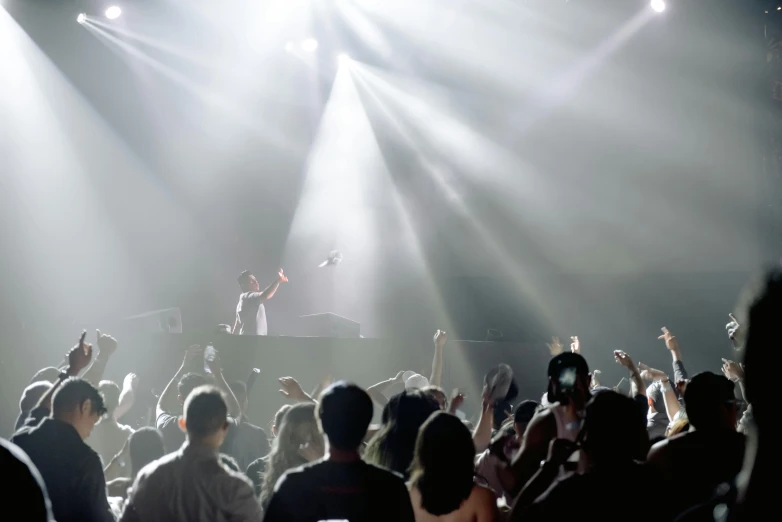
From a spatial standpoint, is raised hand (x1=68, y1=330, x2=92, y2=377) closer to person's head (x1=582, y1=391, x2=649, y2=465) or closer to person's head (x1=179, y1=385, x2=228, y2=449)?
person's head (x1=179, y1=385, x2=228, y2=449)

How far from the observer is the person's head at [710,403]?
2.48 m

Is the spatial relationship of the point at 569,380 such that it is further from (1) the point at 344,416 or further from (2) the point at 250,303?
(2) the point at 250,303

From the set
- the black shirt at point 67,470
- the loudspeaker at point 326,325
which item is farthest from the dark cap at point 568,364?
the loudspeaker at point 326,325

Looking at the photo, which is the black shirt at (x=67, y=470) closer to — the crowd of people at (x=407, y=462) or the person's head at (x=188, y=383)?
the crowd of people at (x=407, y=462)

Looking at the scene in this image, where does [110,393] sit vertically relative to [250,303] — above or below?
below

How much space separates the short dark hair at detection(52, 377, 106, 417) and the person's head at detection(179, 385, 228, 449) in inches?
20.2

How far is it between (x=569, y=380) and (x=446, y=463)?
0.81 metres

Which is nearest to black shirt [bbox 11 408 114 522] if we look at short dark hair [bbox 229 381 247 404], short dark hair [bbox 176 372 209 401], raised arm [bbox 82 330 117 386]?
short dark hair [bbox 176 372 209 401]

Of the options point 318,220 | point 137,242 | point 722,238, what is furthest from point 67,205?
point 722,238

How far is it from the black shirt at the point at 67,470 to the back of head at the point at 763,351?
2354 millimetres

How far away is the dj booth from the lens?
595 centimetres

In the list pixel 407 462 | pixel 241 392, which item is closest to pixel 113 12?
pixel 241 392

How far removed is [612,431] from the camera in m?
1.94

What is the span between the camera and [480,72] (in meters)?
11.3
